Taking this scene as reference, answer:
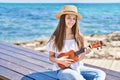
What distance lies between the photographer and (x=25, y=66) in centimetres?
374

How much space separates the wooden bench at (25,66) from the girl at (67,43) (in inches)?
11.5

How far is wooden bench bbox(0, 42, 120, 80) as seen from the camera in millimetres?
3385

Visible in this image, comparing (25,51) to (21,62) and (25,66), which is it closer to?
(21,62)

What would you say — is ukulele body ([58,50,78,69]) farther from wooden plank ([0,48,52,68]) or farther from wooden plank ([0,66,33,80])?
wooden plank ([0,48,52,68])

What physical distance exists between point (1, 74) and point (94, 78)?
3.53 ft

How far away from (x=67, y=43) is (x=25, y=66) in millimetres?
829

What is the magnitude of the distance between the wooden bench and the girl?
29 cm

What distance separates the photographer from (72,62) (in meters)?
3.09

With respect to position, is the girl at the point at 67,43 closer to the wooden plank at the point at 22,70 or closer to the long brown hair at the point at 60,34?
the long brown hair at the point at 60,34

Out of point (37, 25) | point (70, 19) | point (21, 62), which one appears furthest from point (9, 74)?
point (37, 25)

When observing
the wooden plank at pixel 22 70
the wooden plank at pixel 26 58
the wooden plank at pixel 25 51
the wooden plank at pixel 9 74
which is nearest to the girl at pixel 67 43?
the wooden plank at pixel 22 70

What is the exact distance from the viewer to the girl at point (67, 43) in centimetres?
302

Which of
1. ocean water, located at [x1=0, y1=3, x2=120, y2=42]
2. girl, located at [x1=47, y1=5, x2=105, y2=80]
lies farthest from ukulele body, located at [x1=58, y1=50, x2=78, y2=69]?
ocean water, located at [x1=0, y1=3, x2=120, y2=42]

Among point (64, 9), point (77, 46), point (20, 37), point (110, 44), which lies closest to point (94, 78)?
point (77, 46)
